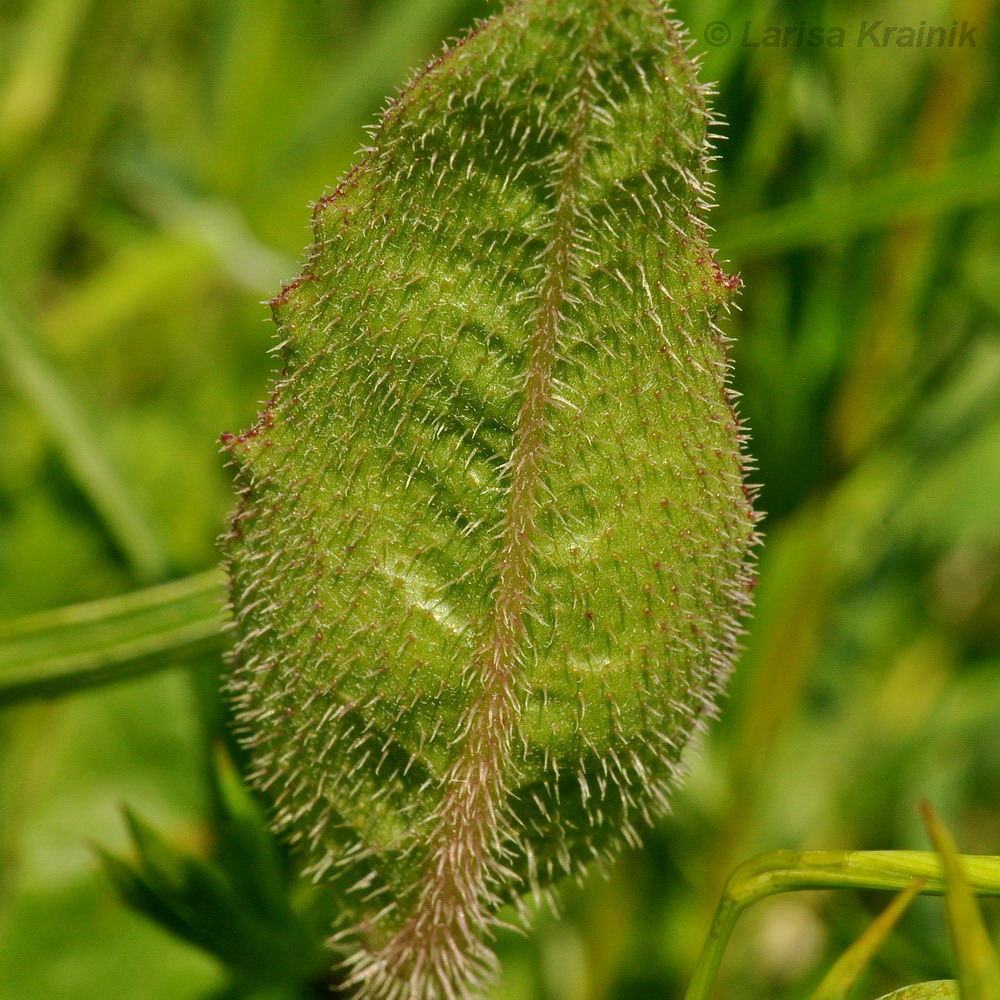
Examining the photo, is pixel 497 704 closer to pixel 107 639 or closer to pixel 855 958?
pixel 855 958

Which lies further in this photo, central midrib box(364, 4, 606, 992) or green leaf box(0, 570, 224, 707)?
green leaf box(0, 570, 224, 707)

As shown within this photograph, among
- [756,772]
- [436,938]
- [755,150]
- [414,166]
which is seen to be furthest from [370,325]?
[756,772]

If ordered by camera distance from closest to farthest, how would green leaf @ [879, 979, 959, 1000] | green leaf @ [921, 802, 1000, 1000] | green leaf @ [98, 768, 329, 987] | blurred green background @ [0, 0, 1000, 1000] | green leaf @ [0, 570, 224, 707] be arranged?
green leaf @ [921, 802, 1000, 1000], green leaf @ [879, 979, 959, 1000], green leaf @ [98, 768, 329, 987], green leaf @ [0, 570, 224, 707], blurred green background @ [0, 0, 1000, 1000]

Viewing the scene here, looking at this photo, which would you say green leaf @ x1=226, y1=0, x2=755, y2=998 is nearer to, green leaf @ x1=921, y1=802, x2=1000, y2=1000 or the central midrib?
the central midrib

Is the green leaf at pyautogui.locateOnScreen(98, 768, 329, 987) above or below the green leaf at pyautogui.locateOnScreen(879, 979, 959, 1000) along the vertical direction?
above

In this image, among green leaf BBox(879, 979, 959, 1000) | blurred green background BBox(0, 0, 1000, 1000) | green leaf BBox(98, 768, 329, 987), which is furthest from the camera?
blurred green background BBox(0, 0, 1000, 1000)

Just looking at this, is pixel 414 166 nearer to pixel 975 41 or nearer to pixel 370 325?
pixel 370 325

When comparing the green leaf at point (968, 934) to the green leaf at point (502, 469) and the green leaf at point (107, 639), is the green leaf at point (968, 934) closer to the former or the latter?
the green leaf at point (502, 469)

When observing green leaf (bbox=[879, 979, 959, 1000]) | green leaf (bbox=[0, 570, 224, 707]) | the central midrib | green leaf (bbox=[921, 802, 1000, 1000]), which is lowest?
green leaf (bbox=[879, 979, 959, 1000])

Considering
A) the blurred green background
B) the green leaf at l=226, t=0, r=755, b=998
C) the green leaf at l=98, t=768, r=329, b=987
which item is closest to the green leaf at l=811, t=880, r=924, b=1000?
the green leaf at l=226, t=0, r=755, b=998
